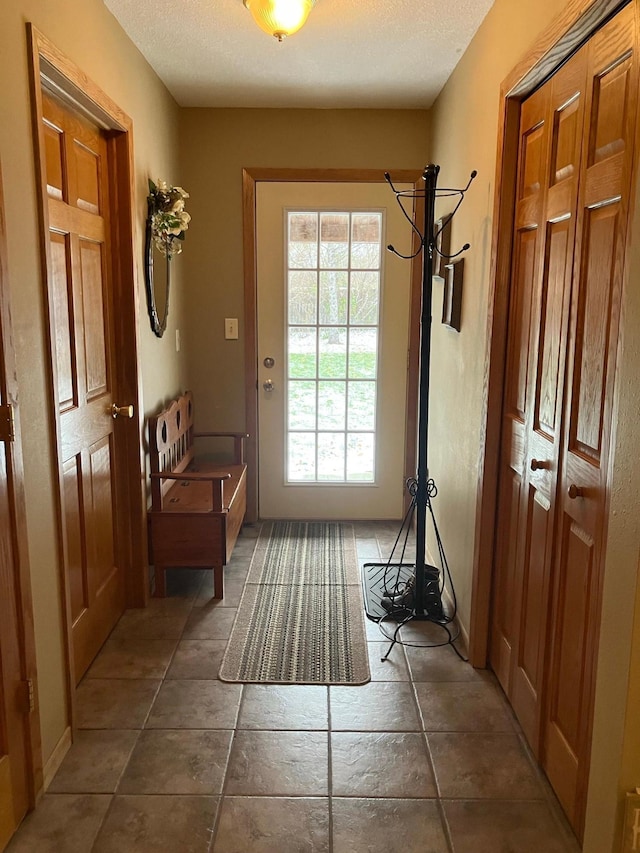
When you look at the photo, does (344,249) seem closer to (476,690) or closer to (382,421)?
(382,421)

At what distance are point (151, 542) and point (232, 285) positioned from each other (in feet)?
5.27

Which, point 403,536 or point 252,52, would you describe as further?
point 403,536

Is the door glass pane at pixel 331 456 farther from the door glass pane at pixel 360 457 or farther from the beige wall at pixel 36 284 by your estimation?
the beige wall at pixel 36 284

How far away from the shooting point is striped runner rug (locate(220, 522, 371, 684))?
2.48 meters

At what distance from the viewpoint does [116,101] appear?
2512 millimetres

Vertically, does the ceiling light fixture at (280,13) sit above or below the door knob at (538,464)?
above

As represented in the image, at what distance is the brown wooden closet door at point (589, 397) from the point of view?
1.47 meters

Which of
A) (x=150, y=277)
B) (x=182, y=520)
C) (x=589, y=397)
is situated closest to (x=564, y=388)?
(x=589, y=397)

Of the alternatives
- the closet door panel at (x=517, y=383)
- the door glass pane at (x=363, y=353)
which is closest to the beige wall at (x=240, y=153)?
the door glass pane at (x=363, y=353)

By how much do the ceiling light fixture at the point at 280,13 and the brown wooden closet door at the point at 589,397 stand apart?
1086mm

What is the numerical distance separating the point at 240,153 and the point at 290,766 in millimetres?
→ 3087

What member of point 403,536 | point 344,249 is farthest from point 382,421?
point 344,249

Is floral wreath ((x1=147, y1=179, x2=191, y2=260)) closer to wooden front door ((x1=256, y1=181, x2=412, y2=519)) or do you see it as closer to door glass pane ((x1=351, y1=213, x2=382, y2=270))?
wooden front door ((x1=256, y1=181, x2=412, y2=519))

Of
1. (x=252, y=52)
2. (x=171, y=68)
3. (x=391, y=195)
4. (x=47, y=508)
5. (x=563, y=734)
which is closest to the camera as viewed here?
(x=563, y=734)
